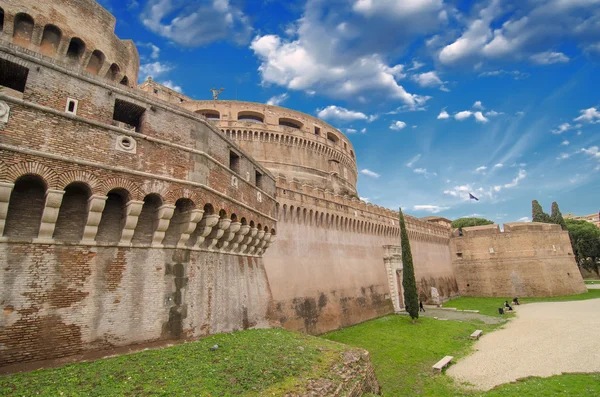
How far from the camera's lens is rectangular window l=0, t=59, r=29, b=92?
22.7ft

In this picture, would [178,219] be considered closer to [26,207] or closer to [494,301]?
[26,207]

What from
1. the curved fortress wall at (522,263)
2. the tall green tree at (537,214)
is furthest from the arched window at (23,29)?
the tall green tree at (537,214)

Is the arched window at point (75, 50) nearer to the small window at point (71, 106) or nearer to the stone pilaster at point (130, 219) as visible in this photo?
the small window at point (71, 106)

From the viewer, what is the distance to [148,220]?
28.6ft

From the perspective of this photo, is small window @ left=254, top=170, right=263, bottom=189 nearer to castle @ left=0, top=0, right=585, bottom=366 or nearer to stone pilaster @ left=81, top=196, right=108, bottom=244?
castle @ left=0, top=0, right=585, bottom=366

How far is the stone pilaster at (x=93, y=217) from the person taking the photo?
727 cm

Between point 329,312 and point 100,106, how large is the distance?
17232 mm

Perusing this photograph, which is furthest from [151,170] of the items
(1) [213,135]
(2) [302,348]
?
(2) [302,348]

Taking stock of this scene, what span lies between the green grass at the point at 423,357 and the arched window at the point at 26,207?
12.3 metres

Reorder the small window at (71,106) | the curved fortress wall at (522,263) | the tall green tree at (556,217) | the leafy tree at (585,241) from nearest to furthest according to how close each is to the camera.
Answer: the small window at (71,106) < the curved fortress wall at (522,263) < the tall green tree at (556,217) < the leafy tree at (585,241)

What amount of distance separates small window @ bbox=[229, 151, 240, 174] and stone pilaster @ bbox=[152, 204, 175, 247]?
13.0 feet

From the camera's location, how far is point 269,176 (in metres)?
16.3

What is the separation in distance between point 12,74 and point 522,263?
159ft

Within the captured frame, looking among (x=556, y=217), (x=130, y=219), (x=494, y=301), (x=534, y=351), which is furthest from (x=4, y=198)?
(x=556, y=217)
